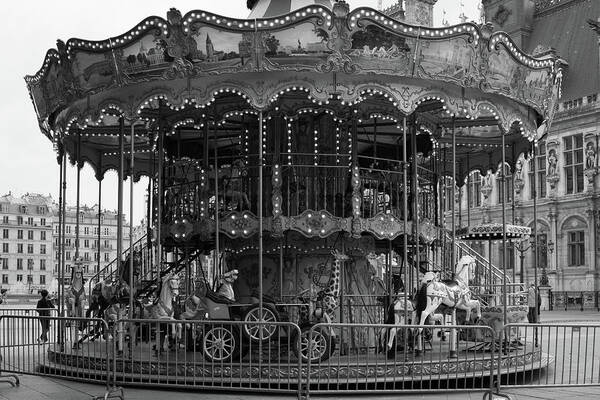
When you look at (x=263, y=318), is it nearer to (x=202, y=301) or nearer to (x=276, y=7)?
(x=202, y=301)

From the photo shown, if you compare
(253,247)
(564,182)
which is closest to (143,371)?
(253,247)

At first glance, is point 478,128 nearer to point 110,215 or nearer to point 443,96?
point 443,96

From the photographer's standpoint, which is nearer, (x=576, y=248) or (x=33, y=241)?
(x=576, y=248)

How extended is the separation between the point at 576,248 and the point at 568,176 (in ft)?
16.0

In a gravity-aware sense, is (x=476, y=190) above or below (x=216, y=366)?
above

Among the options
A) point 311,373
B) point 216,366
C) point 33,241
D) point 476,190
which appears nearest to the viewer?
point 311,373

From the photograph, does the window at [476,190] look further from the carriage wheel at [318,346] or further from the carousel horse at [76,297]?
the carriage wheel at [318,346]

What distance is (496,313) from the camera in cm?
1655

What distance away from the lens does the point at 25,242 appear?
14700cm

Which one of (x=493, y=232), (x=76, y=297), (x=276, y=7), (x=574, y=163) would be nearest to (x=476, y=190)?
(x=574, y=163)

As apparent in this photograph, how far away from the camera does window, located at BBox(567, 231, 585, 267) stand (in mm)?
54156

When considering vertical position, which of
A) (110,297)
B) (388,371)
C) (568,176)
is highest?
(568,176)

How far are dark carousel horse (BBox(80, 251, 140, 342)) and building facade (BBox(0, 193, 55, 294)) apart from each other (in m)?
129

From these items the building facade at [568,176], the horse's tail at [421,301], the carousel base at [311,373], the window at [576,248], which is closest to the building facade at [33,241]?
the building facade at [568,176]
